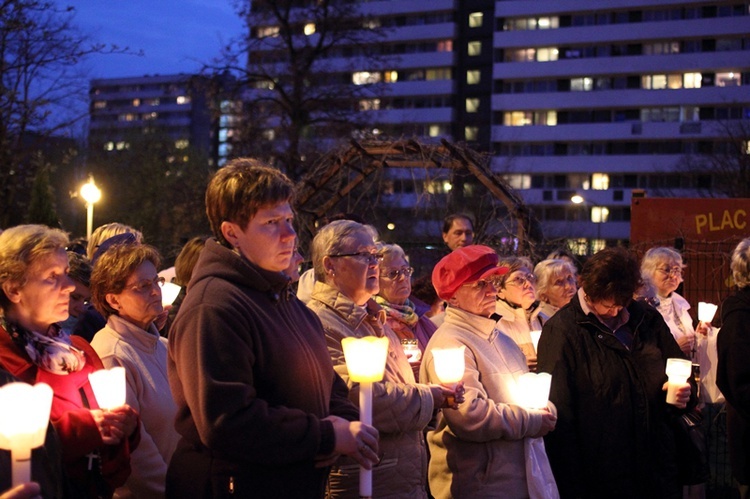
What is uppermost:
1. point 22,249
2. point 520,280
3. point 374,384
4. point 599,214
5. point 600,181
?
point 600,181

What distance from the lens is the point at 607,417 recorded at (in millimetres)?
4672

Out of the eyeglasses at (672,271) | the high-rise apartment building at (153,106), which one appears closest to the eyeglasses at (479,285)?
the eyeglasses at (672,271)

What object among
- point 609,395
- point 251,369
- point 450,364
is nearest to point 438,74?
point 609,395

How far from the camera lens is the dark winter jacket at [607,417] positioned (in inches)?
184

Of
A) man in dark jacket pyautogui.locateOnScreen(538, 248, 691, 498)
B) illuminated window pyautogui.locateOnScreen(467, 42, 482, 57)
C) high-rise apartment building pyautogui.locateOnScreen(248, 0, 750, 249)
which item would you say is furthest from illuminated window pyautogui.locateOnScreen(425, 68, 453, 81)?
man in dark jacket pyautogui.locateOnScreen(538, 248, 691, 498)

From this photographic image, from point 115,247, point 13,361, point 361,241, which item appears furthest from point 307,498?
point 115,247

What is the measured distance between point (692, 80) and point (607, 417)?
60.6 m

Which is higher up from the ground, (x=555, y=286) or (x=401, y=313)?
(x=555, y=286)

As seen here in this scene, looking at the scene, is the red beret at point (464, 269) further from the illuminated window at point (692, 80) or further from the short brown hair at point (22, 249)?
the illuminated window at point (692, 80)

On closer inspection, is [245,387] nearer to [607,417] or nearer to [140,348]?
[140,348]

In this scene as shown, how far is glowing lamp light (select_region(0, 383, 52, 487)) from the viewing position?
86.5 inches

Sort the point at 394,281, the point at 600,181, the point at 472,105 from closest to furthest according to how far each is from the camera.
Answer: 1. the point at 394,281
2. the point at 600,181
3. the point at 472,105

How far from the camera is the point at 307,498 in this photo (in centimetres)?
290

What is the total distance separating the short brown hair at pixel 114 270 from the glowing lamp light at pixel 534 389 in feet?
6.79
